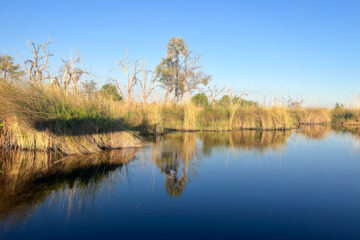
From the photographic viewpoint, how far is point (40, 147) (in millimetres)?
6488

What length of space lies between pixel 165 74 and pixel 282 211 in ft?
97.0

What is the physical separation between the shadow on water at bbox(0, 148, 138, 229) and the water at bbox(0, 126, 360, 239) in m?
0.01

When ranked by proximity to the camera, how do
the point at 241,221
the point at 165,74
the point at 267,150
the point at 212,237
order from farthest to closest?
the point at 165,74 < the point at 267,150 < the point at 241,221 < the point at 212,237

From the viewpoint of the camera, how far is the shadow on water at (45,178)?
128 inches

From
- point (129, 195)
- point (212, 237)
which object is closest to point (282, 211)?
point (212, 237)

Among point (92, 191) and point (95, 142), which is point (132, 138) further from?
point (92, 191)

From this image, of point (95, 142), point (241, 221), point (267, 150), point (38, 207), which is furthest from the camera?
point (267, 150)

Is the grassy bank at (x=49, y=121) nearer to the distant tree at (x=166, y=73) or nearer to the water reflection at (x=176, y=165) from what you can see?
the water reflection at (x=176, y=165)

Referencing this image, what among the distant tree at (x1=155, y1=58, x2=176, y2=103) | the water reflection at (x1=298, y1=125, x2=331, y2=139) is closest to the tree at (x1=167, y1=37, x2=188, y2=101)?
the distant tree at (x1=155, y1=58, x2=176, y2=103)

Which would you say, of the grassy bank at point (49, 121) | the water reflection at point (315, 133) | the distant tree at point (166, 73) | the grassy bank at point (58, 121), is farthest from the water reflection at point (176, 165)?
the distant tree at point (166, 73)

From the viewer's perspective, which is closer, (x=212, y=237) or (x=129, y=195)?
(x=212, y=237)

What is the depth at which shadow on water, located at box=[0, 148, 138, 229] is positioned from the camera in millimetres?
3250

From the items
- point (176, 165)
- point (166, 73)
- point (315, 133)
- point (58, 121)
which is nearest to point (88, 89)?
point (58, 121)

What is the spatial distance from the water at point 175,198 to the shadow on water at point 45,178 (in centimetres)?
1
